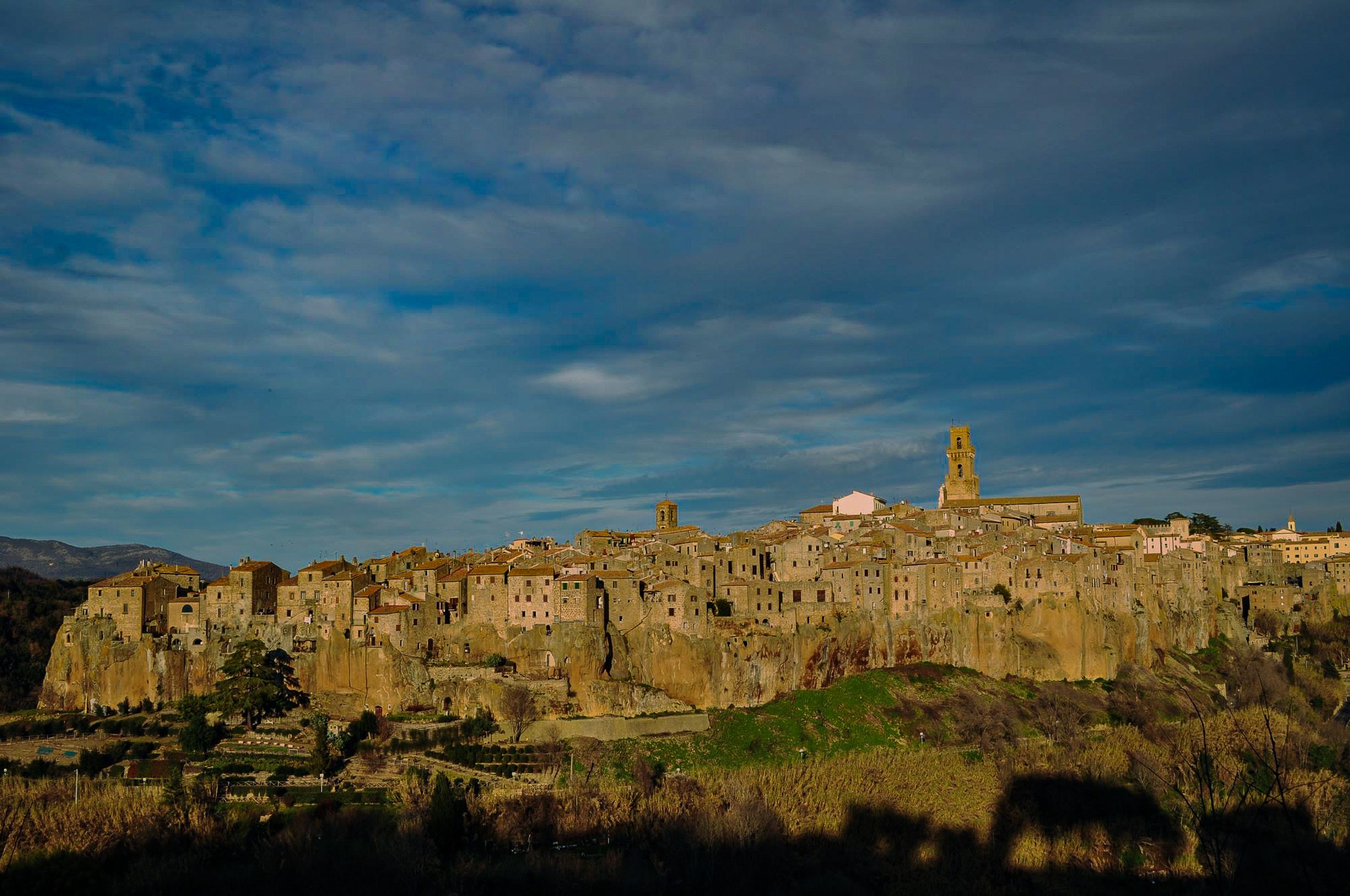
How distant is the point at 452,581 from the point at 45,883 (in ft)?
110

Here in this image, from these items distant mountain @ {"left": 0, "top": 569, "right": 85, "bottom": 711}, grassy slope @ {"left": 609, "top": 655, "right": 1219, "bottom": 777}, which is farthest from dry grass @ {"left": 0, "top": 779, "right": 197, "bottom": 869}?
distant mountain @ {"left": 0, "top": 569, "right": 85, "bottom": 711}

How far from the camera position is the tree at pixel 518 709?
6053 cm

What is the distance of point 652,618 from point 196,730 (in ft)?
78.5

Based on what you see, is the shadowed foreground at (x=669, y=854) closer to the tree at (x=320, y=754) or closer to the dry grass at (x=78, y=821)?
the dry grass at (x=78, y=821)

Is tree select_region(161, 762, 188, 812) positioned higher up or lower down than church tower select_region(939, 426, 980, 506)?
lower down

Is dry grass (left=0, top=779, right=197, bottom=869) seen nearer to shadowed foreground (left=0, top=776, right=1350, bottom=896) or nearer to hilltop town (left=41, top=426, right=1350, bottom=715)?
shadowed foreground (left=0, top=776, right=1350, bottom=896)

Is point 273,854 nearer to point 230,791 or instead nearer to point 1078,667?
point 230,791

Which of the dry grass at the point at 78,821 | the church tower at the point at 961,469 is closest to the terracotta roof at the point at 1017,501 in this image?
the church tower at the point at 961,469

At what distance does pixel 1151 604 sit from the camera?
81.8m

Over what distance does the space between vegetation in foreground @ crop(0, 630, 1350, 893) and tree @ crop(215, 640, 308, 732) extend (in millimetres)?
9924

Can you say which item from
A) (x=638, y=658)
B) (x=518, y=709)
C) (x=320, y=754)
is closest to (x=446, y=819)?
(x=320, y=754)

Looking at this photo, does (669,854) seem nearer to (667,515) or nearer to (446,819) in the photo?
(446,819)

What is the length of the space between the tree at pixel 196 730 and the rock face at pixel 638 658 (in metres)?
5.25

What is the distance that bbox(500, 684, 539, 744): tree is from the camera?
60.5 m
